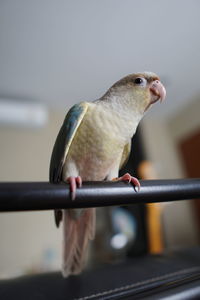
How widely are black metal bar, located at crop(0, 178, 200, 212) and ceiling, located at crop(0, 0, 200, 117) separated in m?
0.21

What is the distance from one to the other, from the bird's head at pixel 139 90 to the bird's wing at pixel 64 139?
70 mm

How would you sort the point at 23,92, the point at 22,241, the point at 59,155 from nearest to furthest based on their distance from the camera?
the point at 59,155, the point at 23,92, the point at 22,241

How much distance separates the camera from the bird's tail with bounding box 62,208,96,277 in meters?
0.54

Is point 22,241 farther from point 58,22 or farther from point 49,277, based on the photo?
point 58,22

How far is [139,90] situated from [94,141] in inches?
5.0

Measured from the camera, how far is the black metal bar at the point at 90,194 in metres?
0.24

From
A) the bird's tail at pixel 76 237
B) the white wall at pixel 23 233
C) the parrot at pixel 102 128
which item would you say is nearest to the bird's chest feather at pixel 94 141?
the parrot at pixel 102 128

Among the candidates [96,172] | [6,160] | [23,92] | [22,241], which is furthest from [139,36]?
[22,241]

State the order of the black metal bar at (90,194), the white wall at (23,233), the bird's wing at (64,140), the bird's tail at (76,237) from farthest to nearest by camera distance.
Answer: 1. the white wall at (23,233)
2. the bird's tail at (76,237)
3. the bird's wing at (64,140)
4. the black metal bar at (90,194)

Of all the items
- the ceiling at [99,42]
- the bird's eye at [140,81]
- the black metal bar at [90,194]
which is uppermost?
the ceiling at [99,42]

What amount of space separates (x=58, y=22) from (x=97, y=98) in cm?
43

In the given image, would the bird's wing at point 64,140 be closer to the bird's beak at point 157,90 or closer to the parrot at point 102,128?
the parrot at point 102,128

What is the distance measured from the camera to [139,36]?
0.55 metres

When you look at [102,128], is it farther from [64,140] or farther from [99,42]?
[99,42]
